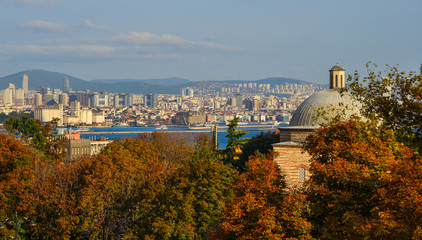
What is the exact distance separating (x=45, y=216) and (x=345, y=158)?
12.9 meters

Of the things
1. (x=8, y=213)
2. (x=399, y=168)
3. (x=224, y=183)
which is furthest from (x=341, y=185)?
(x=8, y=213)

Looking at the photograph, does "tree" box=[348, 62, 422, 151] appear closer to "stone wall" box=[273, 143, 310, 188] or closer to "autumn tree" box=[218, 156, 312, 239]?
"autumn tree" box=[218, 156, 312, 239]

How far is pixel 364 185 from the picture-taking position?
12.6m

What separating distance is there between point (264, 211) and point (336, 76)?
15.3 meters

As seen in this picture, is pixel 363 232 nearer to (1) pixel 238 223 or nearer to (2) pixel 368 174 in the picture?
(2) pixel 368 174

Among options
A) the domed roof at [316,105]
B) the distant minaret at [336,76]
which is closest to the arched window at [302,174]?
the domed roof at [316,105]

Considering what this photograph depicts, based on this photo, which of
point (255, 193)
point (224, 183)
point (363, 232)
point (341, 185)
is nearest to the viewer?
point (363, 232)

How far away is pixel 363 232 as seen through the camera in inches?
412

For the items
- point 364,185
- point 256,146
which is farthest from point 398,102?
point 256,146

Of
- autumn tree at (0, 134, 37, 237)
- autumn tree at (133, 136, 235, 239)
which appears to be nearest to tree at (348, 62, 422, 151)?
autumn tree at (133, 136, 235, 239)

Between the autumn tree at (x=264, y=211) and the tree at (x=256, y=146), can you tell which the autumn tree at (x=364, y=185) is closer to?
the autumn tree at (x=264, y=211)

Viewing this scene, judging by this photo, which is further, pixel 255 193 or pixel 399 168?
pixel 255 193

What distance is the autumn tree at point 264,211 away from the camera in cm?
1335

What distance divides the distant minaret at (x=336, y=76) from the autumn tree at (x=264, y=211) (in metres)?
11.9
